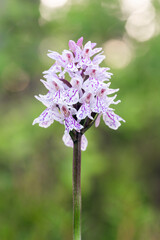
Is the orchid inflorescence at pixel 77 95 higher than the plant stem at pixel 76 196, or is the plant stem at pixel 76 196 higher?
the orchid inflorescence at pixel 77 95

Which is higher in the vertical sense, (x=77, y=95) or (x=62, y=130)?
(x=62, y=130)

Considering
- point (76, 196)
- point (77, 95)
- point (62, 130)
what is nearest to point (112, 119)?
point (77, 95)

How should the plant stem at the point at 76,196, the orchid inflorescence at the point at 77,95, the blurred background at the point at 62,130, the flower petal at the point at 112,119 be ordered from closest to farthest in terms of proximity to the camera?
1. the plant stem at the point at 76,196
2. the orchid inflorescence at the point at 77,95
3. the flower petal at the point at 112,119
4. the blurred background at the point at 62,130

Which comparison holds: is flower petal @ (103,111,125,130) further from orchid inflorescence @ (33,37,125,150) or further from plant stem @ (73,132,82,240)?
plant stem @ (73,132,82,240)

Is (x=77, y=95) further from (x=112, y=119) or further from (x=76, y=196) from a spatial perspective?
(x=76, y=196)

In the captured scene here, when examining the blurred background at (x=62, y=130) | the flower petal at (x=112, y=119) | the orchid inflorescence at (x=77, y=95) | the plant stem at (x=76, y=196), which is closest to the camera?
the plant stem at (x=76, y=196)

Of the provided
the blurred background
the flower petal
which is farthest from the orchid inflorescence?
the blurred background

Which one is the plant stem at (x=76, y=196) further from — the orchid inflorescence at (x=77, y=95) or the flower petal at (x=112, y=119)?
the flower petal at (x=112, y=119)

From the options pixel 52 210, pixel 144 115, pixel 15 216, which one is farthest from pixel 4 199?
pixel 144 115

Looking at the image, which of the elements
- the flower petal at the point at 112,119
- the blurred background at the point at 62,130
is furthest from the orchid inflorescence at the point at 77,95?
the blurred background at the point at 62,130
